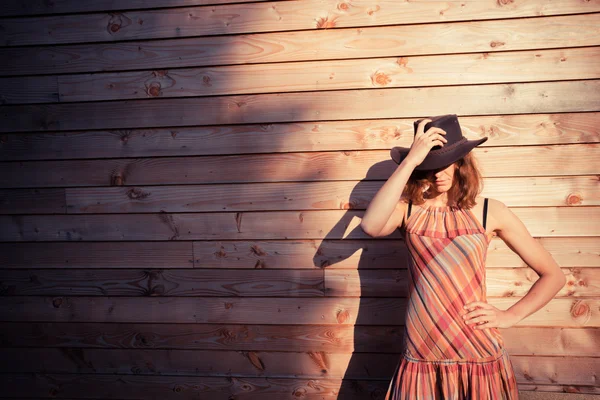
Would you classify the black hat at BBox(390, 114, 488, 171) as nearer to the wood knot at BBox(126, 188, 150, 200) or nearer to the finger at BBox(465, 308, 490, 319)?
the finger at BBox(465, 308, 490, 319)

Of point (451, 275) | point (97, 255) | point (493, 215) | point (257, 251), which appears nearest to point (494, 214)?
point (493, 215)

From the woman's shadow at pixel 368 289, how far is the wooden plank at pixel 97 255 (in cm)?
90

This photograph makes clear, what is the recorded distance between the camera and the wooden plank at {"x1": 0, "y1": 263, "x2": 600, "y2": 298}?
2.68 m

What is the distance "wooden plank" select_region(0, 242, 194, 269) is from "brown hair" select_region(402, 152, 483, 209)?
4.74ft

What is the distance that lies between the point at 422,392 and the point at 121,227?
201 centimetres

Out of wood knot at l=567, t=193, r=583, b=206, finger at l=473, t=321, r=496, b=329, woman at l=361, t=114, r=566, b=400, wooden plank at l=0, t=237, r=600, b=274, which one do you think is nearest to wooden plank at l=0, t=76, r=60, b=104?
wooden plank at l=0, t=237, r=600, b=274

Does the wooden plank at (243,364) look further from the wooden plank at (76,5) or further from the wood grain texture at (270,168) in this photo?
the wooden plank at (76,5)

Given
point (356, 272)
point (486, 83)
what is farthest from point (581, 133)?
point (356, 272)

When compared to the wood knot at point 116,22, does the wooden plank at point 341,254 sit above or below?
below

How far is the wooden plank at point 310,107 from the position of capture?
2.60 meters

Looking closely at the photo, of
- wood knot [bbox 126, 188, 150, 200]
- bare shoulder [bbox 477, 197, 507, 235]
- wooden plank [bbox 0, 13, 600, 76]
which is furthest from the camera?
wood knot [bbox 126, 188, 150, 200]

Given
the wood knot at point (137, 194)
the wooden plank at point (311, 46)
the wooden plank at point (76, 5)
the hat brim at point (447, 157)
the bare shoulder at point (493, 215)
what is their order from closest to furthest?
the hat brim at point (447, 157) → the bare shoulder at point (493, 215) → the wooden plank at point (311, 46) → the wooden plank at point (76, 5) → the wood knot at point (137, 194)

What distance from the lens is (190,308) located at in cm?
297

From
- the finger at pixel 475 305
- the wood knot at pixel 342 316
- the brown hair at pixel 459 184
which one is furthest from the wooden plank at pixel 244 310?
the brown hair at pixel 459 184
